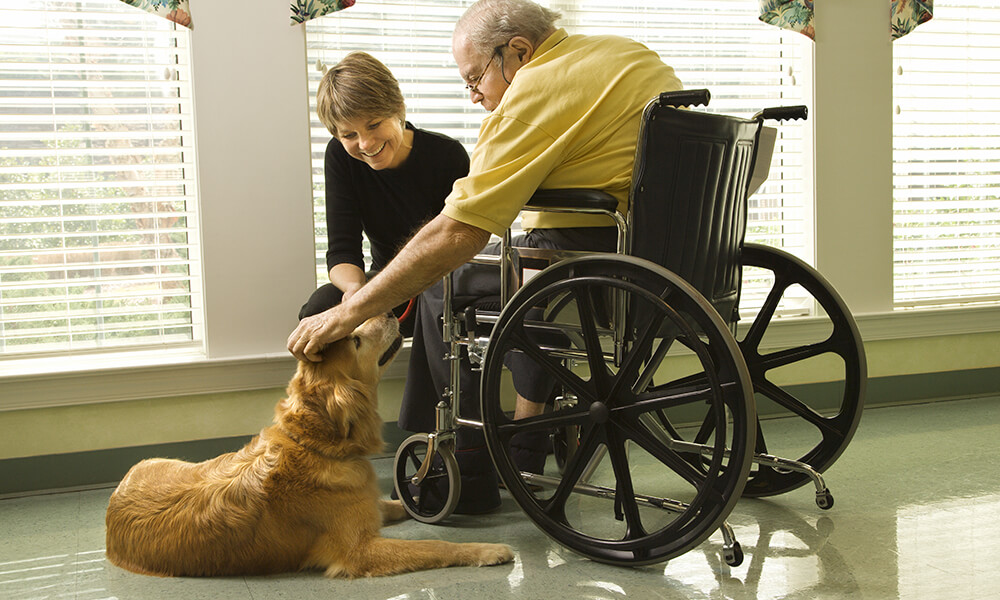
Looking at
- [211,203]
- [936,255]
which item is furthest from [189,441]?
[936,255]

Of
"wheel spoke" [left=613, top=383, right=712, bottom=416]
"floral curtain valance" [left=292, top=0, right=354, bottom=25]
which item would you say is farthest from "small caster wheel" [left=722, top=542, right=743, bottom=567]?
"floral curtain valance" [left=292, top=0, right=354, bottom=25]

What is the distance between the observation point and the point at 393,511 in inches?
79.9

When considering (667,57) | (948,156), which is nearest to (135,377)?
(667,57)

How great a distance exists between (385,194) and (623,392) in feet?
3.68

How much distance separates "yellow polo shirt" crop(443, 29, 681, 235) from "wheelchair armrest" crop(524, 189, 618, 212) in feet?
0.10

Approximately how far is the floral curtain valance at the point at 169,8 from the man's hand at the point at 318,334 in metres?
1.18

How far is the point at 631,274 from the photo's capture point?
1.56 metres

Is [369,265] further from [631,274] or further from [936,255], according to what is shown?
[936,255]

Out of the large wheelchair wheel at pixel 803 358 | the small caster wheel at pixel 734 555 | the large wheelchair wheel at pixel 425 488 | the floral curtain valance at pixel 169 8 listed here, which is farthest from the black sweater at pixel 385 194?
the small caster wheel at pixel 734 555

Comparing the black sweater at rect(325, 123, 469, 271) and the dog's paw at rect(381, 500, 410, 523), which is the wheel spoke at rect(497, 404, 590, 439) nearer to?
the dog's paw at rect(381, 500, 410, 523)

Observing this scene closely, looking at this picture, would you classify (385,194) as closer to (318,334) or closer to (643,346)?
(318,334)

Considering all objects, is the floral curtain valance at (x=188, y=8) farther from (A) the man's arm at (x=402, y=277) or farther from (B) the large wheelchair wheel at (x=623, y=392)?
(B) the large wheelchair wheel at (x=623, y=392)

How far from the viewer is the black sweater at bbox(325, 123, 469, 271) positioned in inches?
94.6

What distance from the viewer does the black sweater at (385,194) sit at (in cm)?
240
